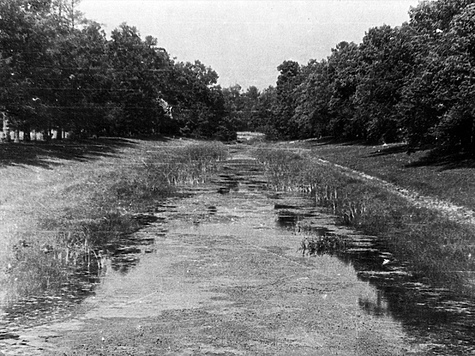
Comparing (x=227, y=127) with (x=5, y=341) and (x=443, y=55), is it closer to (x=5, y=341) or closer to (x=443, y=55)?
(x=443, y=55)

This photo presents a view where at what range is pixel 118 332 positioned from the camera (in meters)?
9.84

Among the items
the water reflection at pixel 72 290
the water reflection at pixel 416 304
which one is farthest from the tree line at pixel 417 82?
the water reflection at pixel 72 290

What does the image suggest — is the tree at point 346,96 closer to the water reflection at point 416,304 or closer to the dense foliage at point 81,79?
the dense foliage at point 81,79

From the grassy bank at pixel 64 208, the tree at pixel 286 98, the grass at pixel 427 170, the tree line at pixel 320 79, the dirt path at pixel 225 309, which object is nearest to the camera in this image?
the dirt path at pixel 225 309

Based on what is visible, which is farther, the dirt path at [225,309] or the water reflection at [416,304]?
the water reflection at [416,304]

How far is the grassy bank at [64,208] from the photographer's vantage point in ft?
46.2

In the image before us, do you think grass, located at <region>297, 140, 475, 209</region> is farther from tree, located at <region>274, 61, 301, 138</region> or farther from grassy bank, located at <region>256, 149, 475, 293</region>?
tree, located at <region>274, 61, 301, 138</region>

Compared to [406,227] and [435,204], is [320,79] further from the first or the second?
[406,227]

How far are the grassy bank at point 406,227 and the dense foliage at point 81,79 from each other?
1888 cm

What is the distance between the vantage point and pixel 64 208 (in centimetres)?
2295

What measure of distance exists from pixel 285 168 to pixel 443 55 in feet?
59.0

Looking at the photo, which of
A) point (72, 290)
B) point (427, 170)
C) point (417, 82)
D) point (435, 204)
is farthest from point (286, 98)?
point (72, 290)

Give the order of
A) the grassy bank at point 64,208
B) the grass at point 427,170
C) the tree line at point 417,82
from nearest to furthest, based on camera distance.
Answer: the grassy bank at point 64,208
the grass at point 427,170
the tree line at point 417,82

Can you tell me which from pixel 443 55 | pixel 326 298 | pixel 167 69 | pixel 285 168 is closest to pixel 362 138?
pixel 285 168
